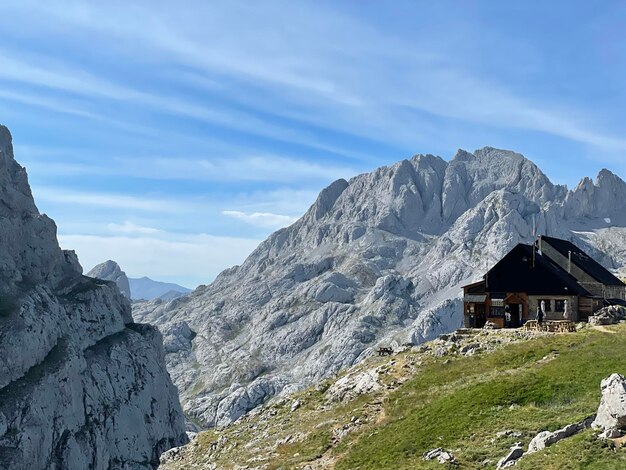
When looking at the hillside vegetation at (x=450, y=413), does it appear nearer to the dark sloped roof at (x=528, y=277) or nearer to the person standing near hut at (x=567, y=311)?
the person standing near hut at (x=567, y=311)

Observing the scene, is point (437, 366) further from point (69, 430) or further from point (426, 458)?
point (69, 430)

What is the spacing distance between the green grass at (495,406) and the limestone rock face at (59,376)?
4739 inches

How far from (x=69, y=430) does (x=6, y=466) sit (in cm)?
2724

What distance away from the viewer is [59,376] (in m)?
151

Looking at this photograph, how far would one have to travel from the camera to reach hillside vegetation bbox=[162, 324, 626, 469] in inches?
957

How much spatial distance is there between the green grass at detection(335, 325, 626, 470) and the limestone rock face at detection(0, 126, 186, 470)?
120 m

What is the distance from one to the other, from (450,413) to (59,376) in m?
146

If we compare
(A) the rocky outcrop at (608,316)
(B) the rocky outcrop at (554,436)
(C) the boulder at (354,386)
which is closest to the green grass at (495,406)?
(B) the rocky outcrop at (554,436)

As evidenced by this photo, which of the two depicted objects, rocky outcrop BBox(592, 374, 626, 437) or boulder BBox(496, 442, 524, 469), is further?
boulder BBox(496, 442, 524, 469)

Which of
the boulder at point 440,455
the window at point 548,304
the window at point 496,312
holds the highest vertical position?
the window at point 548,304

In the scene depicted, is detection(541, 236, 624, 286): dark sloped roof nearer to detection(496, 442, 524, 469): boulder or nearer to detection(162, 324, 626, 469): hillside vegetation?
detection(162, 324, 626, 469): hillside vegetation

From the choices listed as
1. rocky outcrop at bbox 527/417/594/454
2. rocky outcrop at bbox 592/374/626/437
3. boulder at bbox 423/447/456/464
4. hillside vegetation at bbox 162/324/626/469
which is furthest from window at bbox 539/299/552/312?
rocky outcrop at bbox 592/374/626/437

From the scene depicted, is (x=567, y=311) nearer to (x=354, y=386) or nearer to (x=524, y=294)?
(x=524, y=294)

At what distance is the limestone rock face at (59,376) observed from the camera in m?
138
